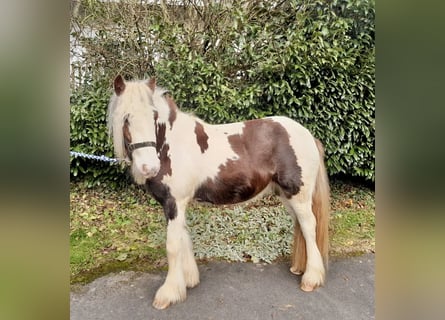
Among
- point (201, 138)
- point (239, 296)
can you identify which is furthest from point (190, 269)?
point (201, 138)

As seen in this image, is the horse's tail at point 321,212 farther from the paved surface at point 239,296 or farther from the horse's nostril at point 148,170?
the horse's nostril at point 148,170

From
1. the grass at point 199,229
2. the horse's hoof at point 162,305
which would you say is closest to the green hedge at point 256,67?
the grass at point 199,229

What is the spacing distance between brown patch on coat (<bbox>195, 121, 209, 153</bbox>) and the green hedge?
483 mm

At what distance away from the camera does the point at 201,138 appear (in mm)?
1702

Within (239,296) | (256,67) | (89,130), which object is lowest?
(239,296)

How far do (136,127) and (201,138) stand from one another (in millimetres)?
389

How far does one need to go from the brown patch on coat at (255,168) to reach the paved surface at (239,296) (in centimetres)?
59

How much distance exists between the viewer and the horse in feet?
4.92

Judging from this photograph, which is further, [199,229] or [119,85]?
[199,229]

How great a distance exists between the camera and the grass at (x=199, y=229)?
2137 mm

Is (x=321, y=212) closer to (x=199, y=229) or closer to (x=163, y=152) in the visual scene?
(x=199, y=229)

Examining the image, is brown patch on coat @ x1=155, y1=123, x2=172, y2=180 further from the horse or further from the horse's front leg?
the horse's front leg
